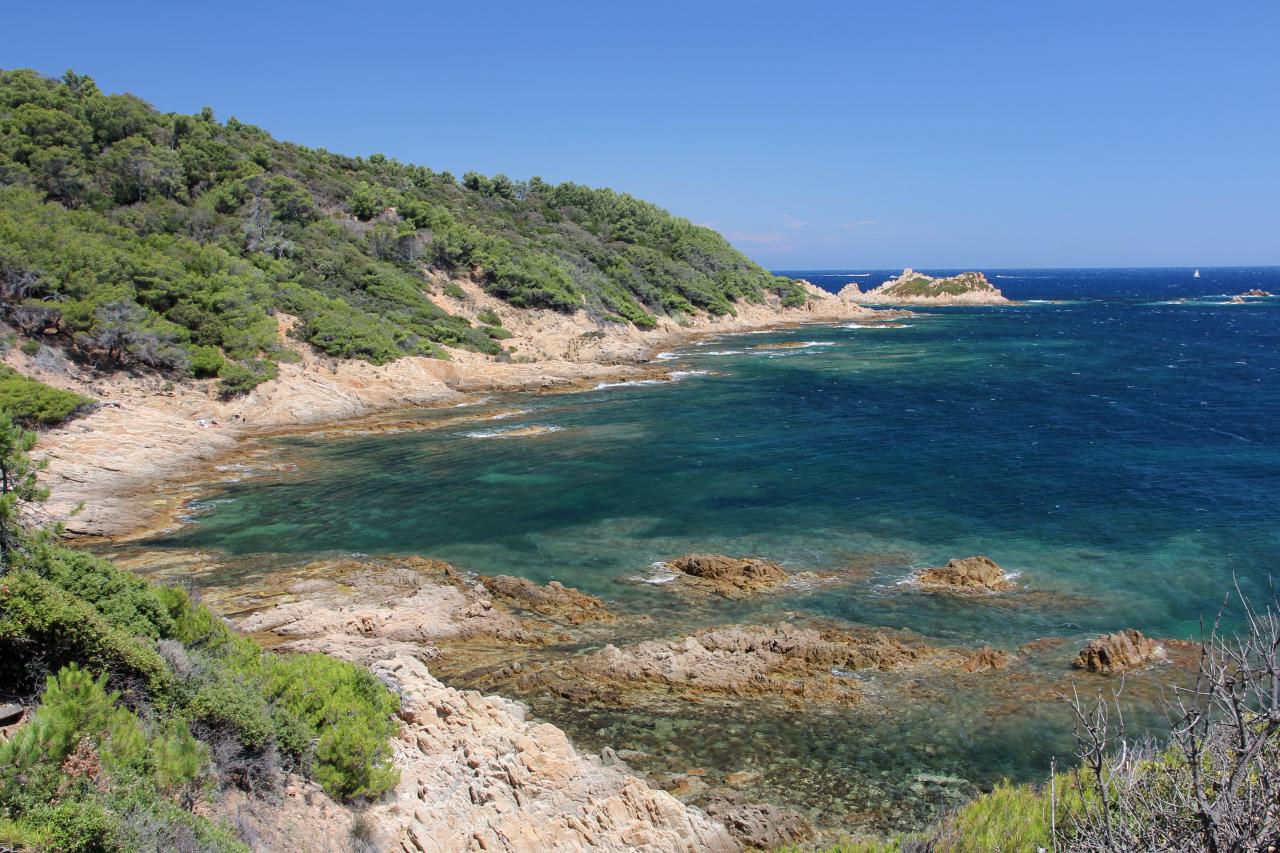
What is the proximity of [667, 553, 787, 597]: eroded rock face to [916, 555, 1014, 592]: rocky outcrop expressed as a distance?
12.2ft

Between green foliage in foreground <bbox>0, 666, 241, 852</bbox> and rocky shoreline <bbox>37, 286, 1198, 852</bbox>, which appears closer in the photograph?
green foliage in foreground <bbox>0, 666, 241, 852</bbox>

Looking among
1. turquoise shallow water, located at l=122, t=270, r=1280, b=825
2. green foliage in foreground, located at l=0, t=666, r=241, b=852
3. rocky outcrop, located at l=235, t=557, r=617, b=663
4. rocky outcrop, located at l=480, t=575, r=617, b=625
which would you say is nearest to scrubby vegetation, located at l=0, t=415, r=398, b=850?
green foliage in foreground, located at l=0, t=666, r=241, b=852

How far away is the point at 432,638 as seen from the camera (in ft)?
57.0

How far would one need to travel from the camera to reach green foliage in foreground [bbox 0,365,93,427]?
28750 mm

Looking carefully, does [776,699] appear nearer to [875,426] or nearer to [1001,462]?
[1001,462]

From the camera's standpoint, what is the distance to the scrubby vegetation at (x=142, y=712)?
6.86 metres

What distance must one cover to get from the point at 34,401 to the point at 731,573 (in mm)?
26023

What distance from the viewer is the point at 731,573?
20.9m

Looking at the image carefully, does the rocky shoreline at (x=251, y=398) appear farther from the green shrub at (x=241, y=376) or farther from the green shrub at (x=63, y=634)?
the green shrub at (x=63, y=634)

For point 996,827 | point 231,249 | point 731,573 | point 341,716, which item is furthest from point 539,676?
point 231,249

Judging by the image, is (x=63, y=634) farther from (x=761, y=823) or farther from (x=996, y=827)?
(x=996, y=827)

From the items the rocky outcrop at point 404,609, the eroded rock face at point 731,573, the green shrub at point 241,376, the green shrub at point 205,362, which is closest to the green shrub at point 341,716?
the rocky outcrop at point 404,609

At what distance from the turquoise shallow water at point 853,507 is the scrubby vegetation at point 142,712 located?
192 inches

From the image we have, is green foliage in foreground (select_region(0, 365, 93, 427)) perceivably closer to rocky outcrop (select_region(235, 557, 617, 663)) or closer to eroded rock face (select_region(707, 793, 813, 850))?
rocky outcrop (select_region(235, 557, 617, 663))
